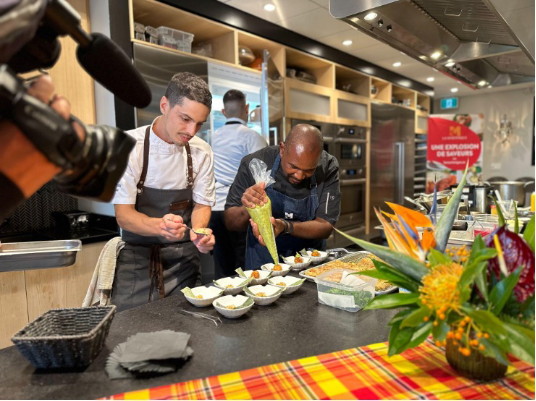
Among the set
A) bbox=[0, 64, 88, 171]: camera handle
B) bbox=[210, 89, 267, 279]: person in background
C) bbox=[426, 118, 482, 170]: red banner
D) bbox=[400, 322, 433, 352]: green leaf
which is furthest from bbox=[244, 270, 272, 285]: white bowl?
bbox=[426, 118, 482, 170]: red banner

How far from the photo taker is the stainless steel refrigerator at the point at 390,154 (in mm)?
5906

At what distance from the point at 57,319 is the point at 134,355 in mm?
310

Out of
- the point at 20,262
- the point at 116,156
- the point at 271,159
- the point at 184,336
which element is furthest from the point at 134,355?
the point at 271,159

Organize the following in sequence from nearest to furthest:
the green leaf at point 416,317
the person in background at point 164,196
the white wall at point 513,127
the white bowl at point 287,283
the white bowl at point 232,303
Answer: the green leaf at point 416,317 < the white bowl at point 232,303 < the white bowl at point 287,283 < the person in background at point 164,196 < the white wall at point 513,127

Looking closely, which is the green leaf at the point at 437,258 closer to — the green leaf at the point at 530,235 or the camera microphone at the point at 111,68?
the green leaf at the point at 530,235

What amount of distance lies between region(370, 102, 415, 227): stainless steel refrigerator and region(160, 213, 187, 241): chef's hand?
4.62m

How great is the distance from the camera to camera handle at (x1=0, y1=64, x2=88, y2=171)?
0.59 meters

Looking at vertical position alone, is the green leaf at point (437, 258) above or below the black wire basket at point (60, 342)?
above

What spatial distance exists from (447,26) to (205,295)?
215cm

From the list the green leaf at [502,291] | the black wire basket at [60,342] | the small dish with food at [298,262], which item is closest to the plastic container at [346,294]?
the small dish with food at [298,262]

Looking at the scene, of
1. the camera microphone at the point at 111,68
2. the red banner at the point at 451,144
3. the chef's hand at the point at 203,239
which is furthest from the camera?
the red banner at the point at 451,144

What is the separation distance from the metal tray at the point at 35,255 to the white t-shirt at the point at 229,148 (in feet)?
4.09

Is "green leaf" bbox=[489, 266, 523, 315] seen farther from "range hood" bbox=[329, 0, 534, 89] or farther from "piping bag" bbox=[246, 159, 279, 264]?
"range hood" bbox=[329, 0, 534, 89]

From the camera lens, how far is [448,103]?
28.8 feet
